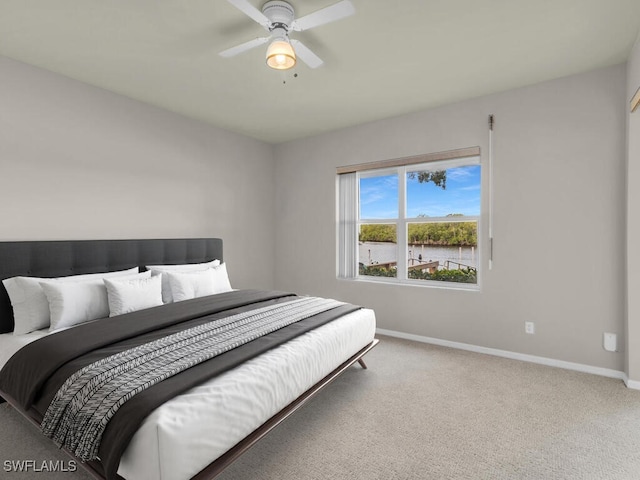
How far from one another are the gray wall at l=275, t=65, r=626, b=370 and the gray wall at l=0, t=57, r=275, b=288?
6.37 ft

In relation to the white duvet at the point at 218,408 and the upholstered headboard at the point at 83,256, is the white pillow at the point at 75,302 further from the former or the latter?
the upholstered headboard at the point at 83,256

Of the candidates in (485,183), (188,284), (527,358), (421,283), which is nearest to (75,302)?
(188,284)

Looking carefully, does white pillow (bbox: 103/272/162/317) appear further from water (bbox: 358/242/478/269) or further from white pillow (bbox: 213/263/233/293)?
water (bbox: 358/242/478/269)

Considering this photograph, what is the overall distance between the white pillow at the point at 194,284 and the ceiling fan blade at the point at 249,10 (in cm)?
223

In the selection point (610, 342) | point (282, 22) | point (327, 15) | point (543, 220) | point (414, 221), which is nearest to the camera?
point (327, 15)

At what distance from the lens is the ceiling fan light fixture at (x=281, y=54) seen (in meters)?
1.90

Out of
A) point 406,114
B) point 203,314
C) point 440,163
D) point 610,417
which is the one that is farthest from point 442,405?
point 406,114

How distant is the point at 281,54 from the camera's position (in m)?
1.90

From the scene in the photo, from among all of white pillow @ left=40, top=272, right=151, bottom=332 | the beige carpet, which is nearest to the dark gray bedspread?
white pillow @ left=40, top=272, right=151, bottom=332

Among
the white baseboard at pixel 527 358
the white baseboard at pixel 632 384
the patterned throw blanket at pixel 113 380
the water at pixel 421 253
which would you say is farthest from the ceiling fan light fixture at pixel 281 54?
the white baseboard at pixel 632 384

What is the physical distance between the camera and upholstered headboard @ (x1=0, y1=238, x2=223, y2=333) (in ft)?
8.18

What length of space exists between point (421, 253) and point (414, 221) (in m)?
0.38

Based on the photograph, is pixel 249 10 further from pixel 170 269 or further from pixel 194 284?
pixel 170 269

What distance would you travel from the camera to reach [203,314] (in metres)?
2.50
